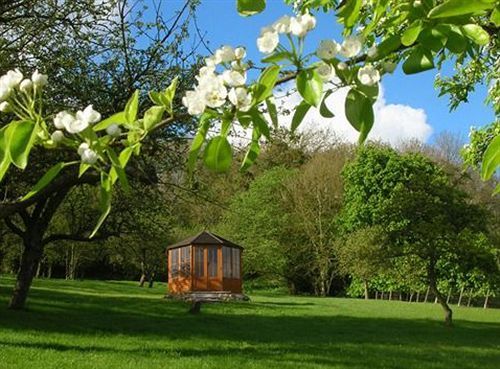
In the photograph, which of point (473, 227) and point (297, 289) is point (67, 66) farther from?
point (297, 289)

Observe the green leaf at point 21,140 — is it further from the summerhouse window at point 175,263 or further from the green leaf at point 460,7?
the summerhouse window at point 175,263

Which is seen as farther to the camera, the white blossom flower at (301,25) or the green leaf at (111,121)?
the green leaf at (111,121)

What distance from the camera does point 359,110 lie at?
53.4 inches

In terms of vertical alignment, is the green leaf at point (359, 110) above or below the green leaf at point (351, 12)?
below

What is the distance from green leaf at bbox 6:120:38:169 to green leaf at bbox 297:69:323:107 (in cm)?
59

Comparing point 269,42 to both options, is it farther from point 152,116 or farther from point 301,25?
point 152,116

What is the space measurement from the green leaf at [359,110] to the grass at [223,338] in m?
9.47

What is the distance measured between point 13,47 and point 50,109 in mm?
1702

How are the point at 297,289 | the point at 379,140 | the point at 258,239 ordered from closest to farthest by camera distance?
the point at 258,239, the point at 297,289, the point at 379,140

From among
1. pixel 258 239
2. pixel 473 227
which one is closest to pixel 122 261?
pixel 258 239

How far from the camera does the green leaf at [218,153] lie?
1400 mm

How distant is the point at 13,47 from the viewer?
31.6ft

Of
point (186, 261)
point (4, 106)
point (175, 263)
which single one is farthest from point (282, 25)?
point (175, 263)

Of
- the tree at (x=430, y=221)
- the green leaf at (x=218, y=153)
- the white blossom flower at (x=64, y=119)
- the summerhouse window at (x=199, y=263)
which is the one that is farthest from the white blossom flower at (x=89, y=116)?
the summerhouse window at (x=199, y=263)
